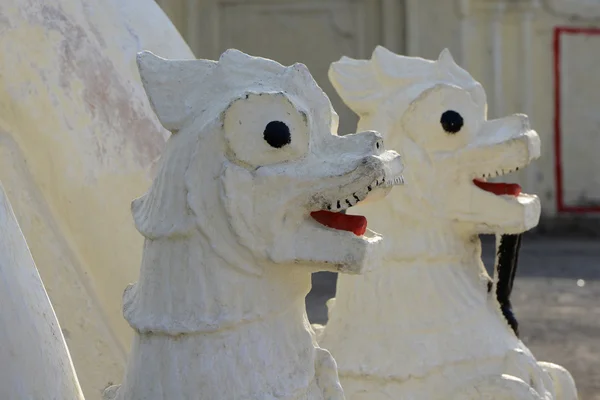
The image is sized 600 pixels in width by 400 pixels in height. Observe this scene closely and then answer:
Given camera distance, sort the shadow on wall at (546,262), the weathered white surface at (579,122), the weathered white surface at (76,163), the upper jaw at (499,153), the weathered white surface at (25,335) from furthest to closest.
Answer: the weathered white surface at (579,122)
the shadow on wall at (546,262)
the upper jaw at (499,153)
the weathered white surface at (76,163)
the weathered white surface at (25,335)

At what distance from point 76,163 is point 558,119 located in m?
6.22

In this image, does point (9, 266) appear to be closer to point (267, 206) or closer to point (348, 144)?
point (267, 206)

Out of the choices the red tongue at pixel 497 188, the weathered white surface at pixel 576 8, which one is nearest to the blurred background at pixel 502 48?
the weathered white surface at pixel 576 8

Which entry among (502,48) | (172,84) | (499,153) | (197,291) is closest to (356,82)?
(499,153)

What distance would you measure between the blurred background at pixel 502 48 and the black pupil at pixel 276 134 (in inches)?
211

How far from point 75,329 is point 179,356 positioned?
68cm

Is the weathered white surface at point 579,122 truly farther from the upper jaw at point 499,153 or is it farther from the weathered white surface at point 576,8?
the upper jaw at point 499,153

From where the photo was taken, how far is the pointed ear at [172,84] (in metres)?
1.38

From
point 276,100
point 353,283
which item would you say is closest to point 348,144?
point 276,100

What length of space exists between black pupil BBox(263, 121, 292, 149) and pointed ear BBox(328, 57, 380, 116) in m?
0.78

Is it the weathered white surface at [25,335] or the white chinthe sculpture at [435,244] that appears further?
the white chinthe sculpture at [435,244]

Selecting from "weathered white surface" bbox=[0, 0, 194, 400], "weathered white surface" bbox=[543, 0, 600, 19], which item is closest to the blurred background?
"weathered white surface" bbox=[543, 0, 600, 19]

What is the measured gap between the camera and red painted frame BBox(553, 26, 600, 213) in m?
7.47

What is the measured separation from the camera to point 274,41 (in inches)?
287
